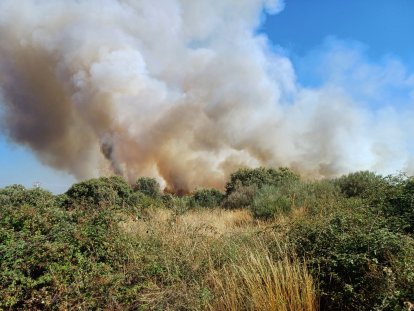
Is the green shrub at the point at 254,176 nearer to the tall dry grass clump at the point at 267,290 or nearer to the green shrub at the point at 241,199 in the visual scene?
the green shrub at the point at 241,199

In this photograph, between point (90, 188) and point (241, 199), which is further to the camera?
point (90, 188)

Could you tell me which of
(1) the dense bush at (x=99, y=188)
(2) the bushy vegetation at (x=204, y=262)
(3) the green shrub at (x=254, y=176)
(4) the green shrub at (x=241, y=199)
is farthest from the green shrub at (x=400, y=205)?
(1) the dense bush at (x=99, y=188)

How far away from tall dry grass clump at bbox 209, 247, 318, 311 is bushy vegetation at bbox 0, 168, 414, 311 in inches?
0.6

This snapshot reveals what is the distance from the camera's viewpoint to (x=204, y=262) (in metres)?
6.67

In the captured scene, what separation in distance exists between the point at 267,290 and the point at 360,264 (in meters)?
1.30

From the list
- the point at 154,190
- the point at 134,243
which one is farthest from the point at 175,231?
the point at 154,190

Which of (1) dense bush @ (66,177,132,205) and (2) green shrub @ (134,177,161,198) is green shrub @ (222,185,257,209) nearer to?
(1) dense bush @ (66,177,132,205)

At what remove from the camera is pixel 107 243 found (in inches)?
274

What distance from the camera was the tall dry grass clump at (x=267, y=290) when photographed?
4605 millimetres

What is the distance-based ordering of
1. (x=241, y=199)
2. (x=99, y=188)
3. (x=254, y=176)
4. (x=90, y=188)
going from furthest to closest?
(x=254, y=176), (x=90, y=188), (x=99, y=188), (x=241, y=199)

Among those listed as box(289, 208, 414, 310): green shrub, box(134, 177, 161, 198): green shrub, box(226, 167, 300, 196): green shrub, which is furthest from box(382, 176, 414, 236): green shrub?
box(134, 177, 161, 198): green shrub

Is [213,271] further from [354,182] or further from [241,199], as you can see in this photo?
[241,199]

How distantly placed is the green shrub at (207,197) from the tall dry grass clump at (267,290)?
19.1 meters

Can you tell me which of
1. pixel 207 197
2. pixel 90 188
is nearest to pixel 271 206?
pixel 207 197
